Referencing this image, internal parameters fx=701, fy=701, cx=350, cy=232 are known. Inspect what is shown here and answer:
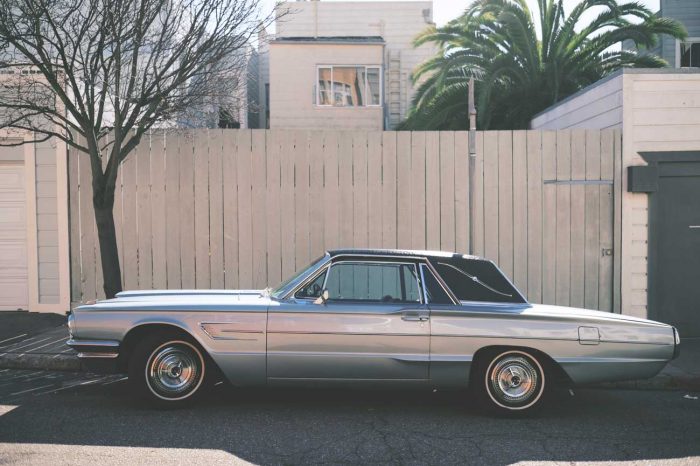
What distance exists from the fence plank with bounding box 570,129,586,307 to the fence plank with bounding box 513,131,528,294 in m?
0.66

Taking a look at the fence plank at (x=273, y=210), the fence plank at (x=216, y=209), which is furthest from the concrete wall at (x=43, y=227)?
the fence plank at (x=273, y=210)

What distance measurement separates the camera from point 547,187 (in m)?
9.84

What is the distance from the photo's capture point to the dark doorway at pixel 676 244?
31.4ft

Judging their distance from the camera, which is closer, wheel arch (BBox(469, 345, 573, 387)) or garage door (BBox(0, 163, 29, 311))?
wheel arch (BBox(469, 345, 573, 387))

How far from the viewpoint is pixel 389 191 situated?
989 centimetres

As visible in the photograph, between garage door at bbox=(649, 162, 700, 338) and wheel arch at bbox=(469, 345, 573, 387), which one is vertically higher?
garage door at bbox=(649, 162, 700, 338)

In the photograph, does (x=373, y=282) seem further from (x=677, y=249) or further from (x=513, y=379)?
(x=677, y=249)

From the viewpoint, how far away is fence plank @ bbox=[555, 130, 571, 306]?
981 centimetres

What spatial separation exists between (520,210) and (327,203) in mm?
2709

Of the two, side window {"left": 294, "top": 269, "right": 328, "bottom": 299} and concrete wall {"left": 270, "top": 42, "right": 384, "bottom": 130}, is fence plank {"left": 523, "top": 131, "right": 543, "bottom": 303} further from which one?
concrete wall {"left": 270, "top": 42, "right": 384, "bottom": 130}

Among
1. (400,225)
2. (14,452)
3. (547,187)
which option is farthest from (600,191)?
(14,452)

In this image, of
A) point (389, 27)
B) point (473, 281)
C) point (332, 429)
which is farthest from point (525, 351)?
point (389, 27)

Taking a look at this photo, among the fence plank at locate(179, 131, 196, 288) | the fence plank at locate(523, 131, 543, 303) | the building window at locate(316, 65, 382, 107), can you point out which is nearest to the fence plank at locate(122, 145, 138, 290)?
the fence plank at locate(179, 131, 196, 288)

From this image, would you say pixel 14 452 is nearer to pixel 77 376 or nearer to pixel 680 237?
pixel 77 376
